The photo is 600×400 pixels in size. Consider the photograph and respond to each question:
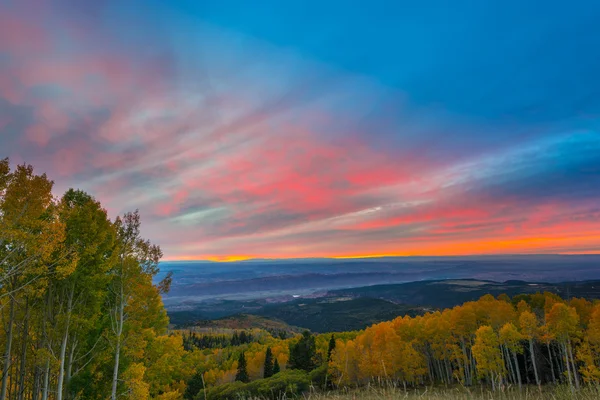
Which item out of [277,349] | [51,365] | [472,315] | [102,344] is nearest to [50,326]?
[51,365]

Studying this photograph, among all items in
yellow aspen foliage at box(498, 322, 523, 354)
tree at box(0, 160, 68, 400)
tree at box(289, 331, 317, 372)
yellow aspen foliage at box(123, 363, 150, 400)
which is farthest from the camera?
tree at box(289, 331, 317, 372)

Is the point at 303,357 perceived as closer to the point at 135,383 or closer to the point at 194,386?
the point at 194,386

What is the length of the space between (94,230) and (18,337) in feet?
24.0

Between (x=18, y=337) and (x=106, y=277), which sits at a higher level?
(x=106, y=277)

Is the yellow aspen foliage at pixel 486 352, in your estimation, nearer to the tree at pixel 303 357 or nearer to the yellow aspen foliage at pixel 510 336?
the yellow aspen foliage at pixel 510 336

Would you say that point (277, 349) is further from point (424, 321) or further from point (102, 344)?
point (102, 344)

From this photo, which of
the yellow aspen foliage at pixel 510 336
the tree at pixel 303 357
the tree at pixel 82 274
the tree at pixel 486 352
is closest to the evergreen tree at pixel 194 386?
the tree at pixel 303 357

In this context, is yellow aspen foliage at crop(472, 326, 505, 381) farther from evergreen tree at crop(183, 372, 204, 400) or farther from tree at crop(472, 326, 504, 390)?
evergreen tree at crop(183, 372, 204, 400)

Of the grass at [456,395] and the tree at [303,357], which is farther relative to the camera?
the tree at [303,357]

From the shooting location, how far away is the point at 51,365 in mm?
14555

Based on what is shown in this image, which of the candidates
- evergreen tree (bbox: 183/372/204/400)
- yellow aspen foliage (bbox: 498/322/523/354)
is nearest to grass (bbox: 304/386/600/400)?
yellow aspen foliage (bbox: 498/322/523/354)

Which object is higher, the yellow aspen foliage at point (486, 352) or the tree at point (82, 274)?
the tree at point (82, 274)

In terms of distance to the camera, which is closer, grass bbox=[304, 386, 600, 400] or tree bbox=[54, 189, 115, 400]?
grass bbox=[304, 386, 600, 400]

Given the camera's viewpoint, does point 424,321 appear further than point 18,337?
Yes
